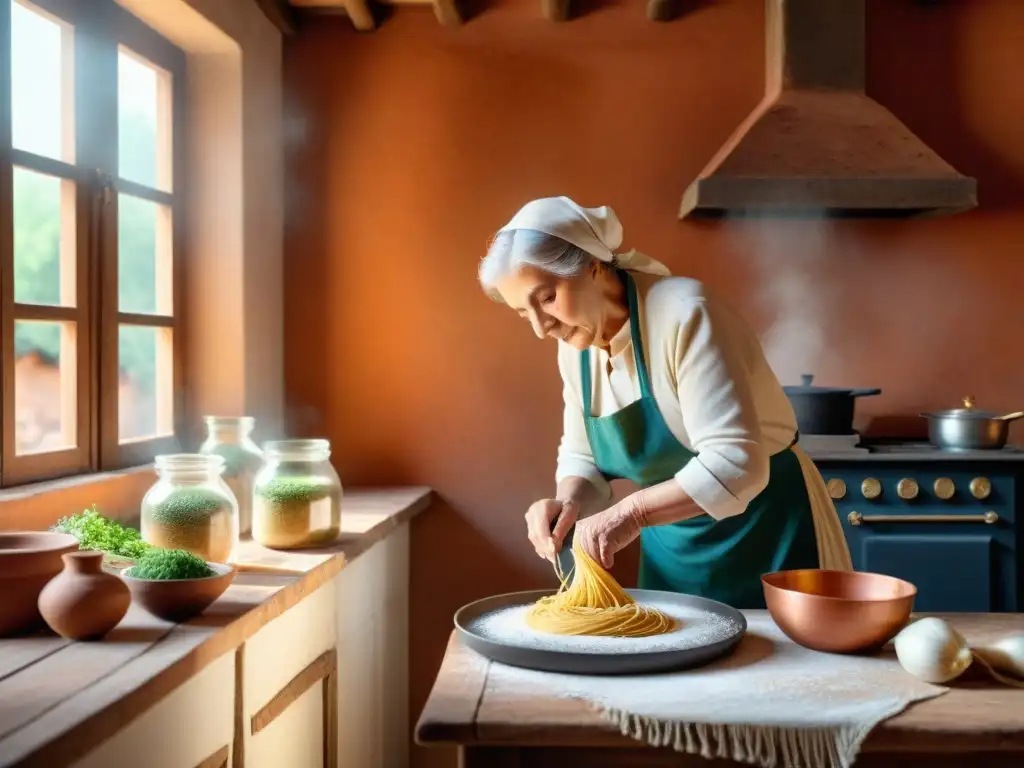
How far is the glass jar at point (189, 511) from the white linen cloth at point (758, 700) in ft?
2.21

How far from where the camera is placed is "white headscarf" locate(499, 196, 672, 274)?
171 centimetres

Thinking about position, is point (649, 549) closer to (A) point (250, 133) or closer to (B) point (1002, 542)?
(B) point (1002, 542)

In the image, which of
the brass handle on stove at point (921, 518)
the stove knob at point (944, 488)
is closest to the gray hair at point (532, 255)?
the brass handle on stove at point (921, 518)

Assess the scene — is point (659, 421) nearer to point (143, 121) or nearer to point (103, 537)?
point (103, 537)

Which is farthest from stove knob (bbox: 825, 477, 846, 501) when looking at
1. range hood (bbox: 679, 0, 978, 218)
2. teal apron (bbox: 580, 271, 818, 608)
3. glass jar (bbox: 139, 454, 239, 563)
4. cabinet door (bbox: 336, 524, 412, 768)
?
glass jar (bbox: 139, 454, 239, 563)

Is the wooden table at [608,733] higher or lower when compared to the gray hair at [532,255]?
lower

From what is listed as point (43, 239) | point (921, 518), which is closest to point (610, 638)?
point (43, 239)

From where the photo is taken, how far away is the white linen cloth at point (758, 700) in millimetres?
1070

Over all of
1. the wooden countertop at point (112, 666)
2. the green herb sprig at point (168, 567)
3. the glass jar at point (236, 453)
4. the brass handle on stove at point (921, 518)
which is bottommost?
the brass handle on stove at point (921, 518)

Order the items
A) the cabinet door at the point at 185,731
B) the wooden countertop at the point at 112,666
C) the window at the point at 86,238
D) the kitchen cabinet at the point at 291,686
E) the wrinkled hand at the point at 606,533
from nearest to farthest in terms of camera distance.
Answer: the wooden countertop at the point at 112,666 → the cabinet door at the point at 185,731 → the wrinkled hand at the point at 606,533 → the kitchen cabinet at the point at 291,686 → the window at the point at 86,238

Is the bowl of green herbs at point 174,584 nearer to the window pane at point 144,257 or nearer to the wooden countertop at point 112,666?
the wooden countertop at point 112,666

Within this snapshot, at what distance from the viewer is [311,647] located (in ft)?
6.77

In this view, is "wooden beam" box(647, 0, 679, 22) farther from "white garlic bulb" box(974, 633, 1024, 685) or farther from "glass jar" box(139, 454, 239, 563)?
"white garlic bulb" box(974, 633, 1024, 685)

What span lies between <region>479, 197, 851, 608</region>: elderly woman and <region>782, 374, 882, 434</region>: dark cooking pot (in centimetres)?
101
